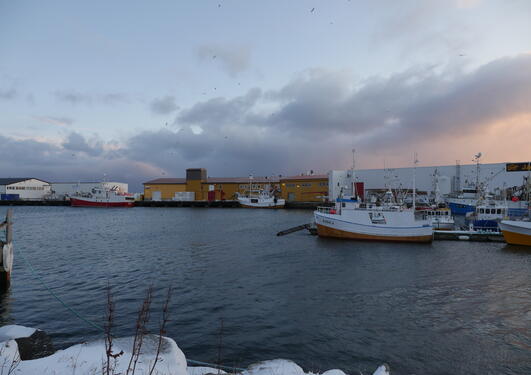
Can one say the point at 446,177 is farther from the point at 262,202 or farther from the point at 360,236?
the point at 360,236

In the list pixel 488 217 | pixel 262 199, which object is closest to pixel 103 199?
pixel 262 199

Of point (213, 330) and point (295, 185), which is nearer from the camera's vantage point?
point (213, 330)

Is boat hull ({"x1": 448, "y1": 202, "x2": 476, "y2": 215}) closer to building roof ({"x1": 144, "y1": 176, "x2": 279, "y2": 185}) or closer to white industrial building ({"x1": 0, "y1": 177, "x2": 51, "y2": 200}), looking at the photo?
building roof ({"x1": 144, "y1": 176, "x2": 279, "y2": 185})

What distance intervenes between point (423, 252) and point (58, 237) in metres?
31.4

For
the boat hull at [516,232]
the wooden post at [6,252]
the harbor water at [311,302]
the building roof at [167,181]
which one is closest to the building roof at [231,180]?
the building roof at [167,181]

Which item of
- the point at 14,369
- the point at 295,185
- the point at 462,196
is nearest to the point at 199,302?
the point at 14,369

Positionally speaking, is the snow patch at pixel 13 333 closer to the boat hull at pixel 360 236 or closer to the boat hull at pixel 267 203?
the boat hull at pixel 360 236

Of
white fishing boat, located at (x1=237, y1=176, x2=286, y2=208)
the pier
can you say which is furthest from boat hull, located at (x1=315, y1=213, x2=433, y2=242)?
white fishing boat, located at (x1=237, y1=176, x2=286, y2=208)

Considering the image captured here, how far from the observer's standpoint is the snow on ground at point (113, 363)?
16.6 ft

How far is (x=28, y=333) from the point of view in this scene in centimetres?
728

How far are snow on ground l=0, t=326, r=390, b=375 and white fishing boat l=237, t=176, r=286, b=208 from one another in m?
68.4

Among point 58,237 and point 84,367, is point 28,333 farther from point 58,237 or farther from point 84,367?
point 58,237

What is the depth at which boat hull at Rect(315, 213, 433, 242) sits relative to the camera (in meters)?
26.2

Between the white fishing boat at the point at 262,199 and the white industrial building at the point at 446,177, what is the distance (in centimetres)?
1317
